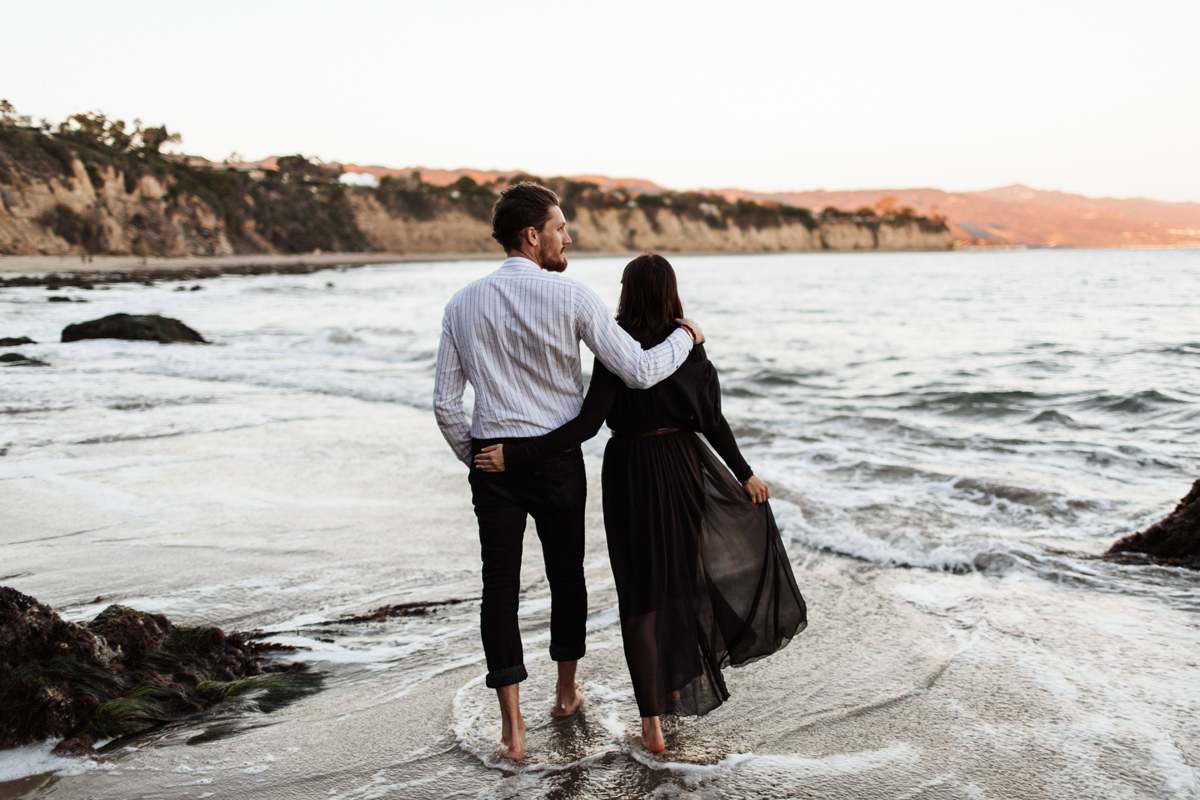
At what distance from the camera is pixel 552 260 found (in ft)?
8.22

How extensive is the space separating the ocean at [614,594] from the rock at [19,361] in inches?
13.9

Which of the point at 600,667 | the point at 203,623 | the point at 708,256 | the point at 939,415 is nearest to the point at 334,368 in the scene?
the point at 939,415

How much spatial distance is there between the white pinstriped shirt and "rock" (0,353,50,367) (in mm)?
11018

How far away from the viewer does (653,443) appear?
2.56 m

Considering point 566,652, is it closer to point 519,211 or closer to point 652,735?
point 652,735

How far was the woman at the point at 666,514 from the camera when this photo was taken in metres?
2.51

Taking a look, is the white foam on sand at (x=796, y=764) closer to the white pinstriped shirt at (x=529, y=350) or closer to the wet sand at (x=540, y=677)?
the wet sand at (x=540, y=677)

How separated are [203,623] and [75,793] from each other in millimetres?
1326

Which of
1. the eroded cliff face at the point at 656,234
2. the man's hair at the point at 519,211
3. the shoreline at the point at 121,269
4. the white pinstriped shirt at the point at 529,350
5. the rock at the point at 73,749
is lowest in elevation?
the rock at the point at 73,749

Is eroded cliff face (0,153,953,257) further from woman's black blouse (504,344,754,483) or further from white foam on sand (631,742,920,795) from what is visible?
white foam on sand (631,742,920,795)

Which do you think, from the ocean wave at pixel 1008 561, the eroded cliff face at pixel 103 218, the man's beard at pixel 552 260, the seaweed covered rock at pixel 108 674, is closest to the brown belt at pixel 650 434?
the man's beard at pixel 552 260

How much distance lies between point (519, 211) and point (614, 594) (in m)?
2.16

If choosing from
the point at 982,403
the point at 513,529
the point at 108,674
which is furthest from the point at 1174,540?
the point at 982,403

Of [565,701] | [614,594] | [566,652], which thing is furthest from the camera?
[614,594]
